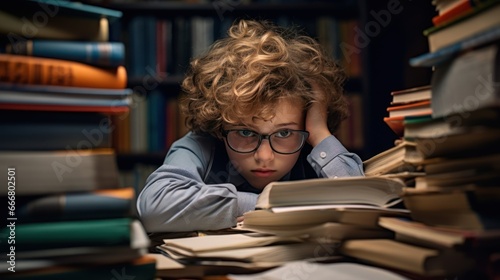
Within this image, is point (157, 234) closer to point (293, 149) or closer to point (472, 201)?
point (293, 149)

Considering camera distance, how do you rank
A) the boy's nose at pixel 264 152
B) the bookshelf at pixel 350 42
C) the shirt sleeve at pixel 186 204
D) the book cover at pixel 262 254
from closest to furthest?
the book cover at pixel 262 254, the shirt sleeve at pixel 186 204, the boy's nose at pixel 264 152, the bookshelf at pixel 350 42

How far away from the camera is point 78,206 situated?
56cm

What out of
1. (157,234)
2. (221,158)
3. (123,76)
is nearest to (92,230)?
(123,76)

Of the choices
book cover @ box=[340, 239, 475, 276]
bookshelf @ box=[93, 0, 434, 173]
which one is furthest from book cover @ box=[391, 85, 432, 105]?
bookshelf @ box=[93, 0, 434, 173]

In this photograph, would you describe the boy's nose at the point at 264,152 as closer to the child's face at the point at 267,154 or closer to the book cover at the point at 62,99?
the child's face at the point at 267,154

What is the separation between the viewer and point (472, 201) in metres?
0.59

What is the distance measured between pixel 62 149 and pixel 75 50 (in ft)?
0.39

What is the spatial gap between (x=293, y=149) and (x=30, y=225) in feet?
2.34

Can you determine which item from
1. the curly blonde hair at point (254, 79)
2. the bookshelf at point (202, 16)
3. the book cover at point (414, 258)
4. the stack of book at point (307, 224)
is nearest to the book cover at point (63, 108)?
the stack of book at point (307, 224)

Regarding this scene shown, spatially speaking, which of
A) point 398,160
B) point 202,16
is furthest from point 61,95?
point 202,16

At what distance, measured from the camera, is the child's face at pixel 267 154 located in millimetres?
1126

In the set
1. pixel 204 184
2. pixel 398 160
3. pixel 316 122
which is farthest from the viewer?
pixel 316 122

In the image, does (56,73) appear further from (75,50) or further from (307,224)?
(307,224)

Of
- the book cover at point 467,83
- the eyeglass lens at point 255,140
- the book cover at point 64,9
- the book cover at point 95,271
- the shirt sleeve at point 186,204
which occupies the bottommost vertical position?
the shirt sleeve at point 186,204
